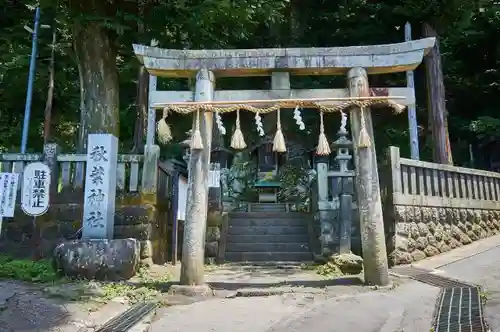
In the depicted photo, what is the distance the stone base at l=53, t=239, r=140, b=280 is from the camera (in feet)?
23.2

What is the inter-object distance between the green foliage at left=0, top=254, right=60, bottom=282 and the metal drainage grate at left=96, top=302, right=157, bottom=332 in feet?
6.04

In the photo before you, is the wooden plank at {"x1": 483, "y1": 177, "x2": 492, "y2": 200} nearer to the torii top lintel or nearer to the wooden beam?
the wooden beam

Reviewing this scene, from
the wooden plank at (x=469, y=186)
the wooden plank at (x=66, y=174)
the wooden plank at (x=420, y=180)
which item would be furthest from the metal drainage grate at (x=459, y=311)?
the wooden plank at (x=66, y=174)

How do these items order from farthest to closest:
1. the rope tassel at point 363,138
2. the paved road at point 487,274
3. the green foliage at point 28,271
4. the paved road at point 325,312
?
the rope tassel at point 363,138 < the green foliage at point 28,271 < the paved road at point 487,274 < the paved road at point 325,312

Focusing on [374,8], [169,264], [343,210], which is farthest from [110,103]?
[374,8]

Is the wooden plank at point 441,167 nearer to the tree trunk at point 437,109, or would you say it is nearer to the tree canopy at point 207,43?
the tree trunk at point 437,109

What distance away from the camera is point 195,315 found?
18.8 feet

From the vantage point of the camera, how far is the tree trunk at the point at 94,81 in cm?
1013

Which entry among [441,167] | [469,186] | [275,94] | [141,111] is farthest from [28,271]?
[469,186]

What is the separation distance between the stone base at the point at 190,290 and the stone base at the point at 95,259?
994mm

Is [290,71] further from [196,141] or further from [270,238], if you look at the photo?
[270,238]

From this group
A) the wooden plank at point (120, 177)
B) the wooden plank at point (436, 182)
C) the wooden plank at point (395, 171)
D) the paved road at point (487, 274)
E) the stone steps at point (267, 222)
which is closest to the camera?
the paved road at point (487, 274)

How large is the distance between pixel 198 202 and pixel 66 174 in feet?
9.85

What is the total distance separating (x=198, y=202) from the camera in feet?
24.0
